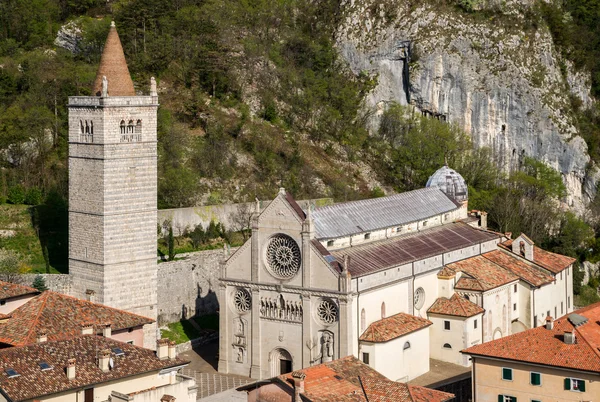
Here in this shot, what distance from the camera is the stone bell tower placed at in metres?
62.0

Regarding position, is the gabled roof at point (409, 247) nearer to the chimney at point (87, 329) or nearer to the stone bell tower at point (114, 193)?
the stone bell tower at point (114, 193)

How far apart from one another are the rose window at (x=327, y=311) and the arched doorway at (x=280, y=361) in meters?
3.06

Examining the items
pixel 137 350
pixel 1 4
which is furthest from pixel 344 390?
pixel 1 4

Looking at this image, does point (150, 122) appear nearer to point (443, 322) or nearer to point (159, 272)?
point (159, 272)

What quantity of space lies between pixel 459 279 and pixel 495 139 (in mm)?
39981

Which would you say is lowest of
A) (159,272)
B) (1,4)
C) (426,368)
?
(426,368)

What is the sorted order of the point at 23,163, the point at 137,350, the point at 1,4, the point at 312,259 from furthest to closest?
the point at 1,4 → the point at 23,163 → the point at 312,259 → the point at 137,350

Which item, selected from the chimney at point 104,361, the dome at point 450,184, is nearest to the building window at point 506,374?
the chimney at point 104,361

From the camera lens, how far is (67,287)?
6356 centimetres

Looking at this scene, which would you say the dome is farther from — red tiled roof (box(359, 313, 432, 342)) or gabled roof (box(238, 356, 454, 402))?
gabled roof (box(238, 356, 454, 402))

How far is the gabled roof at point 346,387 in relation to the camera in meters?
48.3

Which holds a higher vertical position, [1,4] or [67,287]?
[1,4]

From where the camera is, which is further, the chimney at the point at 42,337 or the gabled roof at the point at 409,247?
the gabled roof at the point at 409,247

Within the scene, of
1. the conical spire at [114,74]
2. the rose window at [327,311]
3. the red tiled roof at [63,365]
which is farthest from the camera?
the conical spire at [114,74]
